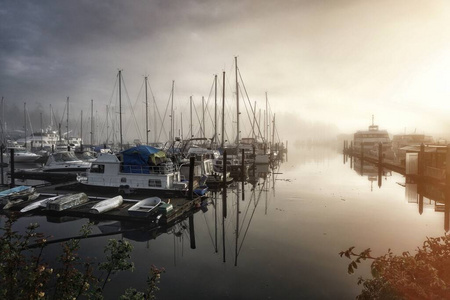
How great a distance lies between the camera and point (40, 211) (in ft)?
73.2

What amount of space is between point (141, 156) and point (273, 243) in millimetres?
16343

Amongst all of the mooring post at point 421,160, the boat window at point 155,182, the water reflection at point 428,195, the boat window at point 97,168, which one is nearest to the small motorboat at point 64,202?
the boat window at point 97,168

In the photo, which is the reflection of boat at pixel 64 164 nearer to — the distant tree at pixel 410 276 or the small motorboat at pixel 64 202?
the small motorboat at pixel 64 202

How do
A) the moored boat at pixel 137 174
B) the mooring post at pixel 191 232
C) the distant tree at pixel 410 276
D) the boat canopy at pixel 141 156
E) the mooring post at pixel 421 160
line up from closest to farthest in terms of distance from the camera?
the distant tree at pixel 410 276 < the mooring post at pixel 191 232 < the moored boat at pixel 137 174 < the boat canopy at pixel 141 156 < the mooring post at pixel 421 160

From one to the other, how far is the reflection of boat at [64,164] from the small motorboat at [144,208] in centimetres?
2967

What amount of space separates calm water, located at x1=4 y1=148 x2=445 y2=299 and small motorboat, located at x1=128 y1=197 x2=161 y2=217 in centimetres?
148

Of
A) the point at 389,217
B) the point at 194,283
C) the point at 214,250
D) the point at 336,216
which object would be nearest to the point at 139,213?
the point at 214,250

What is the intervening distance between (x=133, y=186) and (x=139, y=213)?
7.94 m

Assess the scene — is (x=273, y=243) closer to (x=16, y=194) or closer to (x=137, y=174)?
(x=137, y=174)

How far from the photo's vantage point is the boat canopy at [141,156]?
27.0 m

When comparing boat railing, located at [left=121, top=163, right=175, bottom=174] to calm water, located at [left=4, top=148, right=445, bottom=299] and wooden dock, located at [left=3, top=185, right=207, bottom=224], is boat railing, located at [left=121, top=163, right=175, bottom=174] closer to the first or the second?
wooden dock, located at [left=3, top=185, right=207, bottom=224]

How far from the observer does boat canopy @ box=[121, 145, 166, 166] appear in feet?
88.5

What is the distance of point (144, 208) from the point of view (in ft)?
67.5

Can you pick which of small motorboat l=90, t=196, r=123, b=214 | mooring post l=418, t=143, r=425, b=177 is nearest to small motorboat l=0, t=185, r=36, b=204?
small motorboat l=90, t=196, r=123, b=214
